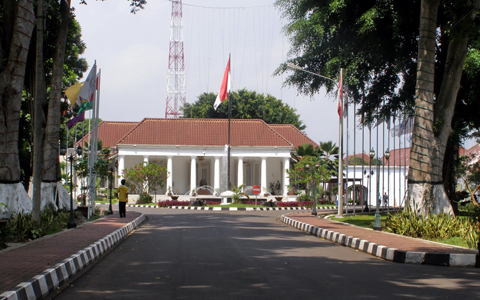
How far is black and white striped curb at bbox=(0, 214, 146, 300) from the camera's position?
6078 millimetres

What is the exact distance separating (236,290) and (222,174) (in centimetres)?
3939

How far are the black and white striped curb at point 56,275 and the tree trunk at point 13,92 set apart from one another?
3.74 m

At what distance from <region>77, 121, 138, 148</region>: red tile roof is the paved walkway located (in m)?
36.8

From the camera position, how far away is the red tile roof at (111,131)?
50.9 metres

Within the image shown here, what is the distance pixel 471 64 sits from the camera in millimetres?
19094

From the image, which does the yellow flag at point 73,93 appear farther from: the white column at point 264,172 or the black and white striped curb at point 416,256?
the white column at point 264,172

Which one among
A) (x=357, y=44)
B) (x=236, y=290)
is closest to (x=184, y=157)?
(x=357, y=44)

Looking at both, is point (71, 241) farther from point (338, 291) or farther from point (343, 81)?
point (343, 81)

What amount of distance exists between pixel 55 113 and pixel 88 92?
160 cm

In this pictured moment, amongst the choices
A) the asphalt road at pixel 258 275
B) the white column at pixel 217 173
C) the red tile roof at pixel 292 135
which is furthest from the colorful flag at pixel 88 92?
the red tile roof at pixel 292 135

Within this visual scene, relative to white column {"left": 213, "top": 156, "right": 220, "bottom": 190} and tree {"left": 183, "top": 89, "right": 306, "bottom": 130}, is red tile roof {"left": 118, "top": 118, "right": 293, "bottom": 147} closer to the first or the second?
white column {"left": 213, "top": 156, "right": 220, "bottom": 190}

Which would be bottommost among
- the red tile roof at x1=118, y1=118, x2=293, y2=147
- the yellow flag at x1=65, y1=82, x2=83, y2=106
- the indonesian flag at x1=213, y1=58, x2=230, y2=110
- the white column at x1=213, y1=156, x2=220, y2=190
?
the white column at x1=213, y1=156, x2=220, y2=190

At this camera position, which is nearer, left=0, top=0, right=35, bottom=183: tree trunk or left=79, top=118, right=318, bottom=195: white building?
left=0, top=0, right=35, bottom=183: tree trunk

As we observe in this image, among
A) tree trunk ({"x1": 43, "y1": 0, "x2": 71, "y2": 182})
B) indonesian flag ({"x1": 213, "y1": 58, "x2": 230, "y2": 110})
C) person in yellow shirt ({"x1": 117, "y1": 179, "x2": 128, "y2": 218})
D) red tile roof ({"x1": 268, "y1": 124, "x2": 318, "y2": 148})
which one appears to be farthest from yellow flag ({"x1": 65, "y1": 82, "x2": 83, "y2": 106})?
red tile roof ({"x1": 268, "y1": 124, "x2": 318, "y2": 148})
